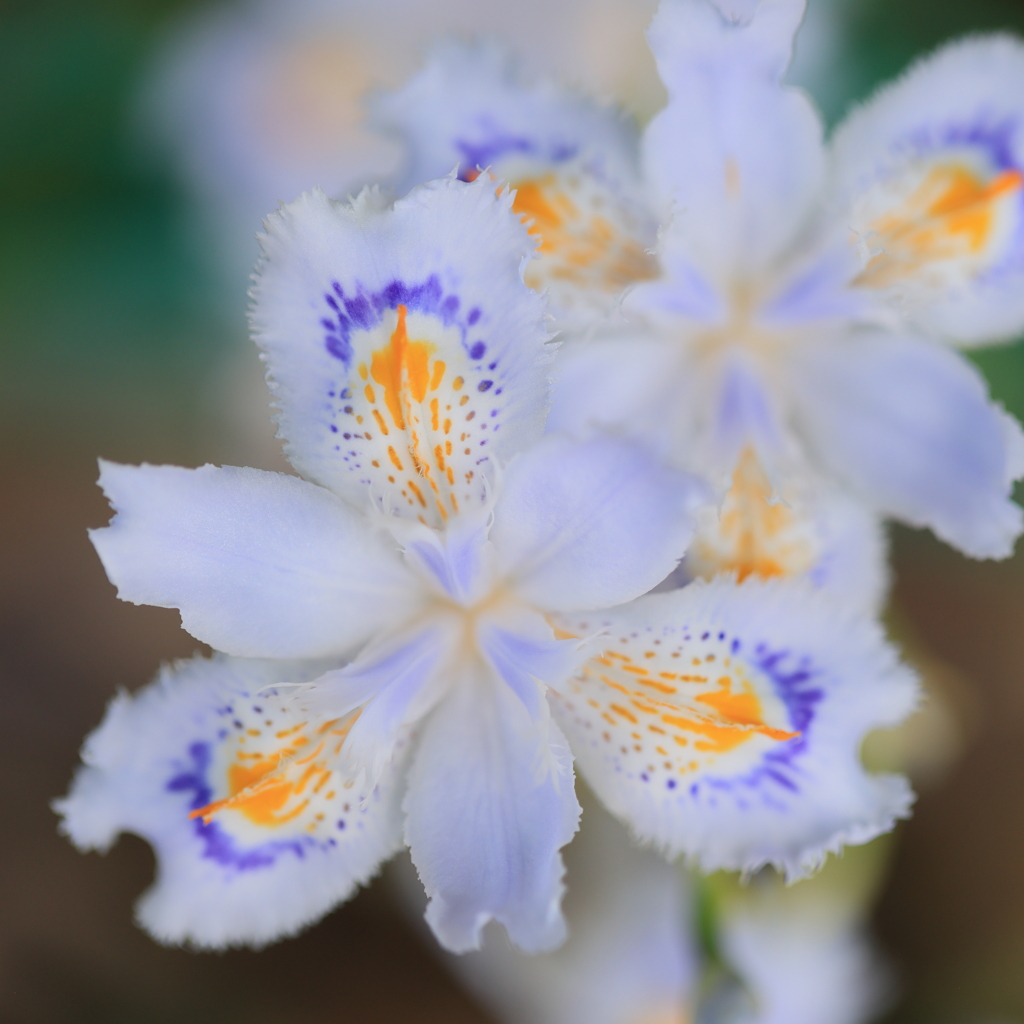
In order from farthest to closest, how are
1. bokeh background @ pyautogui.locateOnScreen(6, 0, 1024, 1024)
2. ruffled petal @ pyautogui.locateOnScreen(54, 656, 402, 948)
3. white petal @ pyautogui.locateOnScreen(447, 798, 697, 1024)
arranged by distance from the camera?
bokeh background @ pyautogui.locateOnScreen(6, 0, 1024, 1024), white petal @ pyautogui.locateOnScreen(447, 798, 697, 1024), ruffled petal @ pyautogui.locateOnScreen(54, 656, 402, 948)

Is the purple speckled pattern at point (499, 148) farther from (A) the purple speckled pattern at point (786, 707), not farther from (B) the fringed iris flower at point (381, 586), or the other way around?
(A) the purple speckled pattern at point (786, 707)

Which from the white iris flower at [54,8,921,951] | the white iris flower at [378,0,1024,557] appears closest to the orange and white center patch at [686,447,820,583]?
the white iris flower at [378,0,1024,557]

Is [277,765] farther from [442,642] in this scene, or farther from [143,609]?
[143,609]

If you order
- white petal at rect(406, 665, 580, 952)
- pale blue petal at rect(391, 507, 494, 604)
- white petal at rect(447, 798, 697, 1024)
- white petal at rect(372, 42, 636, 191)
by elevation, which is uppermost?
white petal at rect(372, 42, 636, 191)

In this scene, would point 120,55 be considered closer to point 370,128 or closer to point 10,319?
point 10,319

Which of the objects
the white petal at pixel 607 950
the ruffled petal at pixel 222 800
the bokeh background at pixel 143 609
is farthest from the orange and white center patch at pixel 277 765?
the bokeh background at pixel 143 609

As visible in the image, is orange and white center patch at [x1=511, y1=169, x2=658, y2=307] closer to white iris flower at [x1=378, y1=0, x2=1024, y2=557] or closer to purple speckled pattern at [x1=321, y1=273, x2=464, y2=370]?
white iris flower at [x1=378, y1=0, x2=1024, y2=557]

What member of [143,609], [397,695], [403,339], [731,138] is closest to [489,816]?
[397,695]
